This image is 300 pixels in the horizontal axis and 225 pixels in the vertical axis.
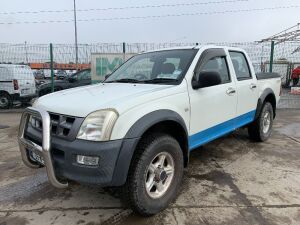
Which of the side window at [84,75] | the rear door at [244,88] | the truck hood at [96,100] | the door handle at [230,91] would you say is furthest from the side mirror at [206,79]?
the side window at [84,75]

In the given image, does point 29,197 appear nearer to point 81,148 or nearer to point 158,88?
point 81,148

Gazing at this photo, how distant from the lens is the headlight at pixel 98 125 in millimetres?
2734

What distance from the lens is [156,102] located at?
10.5 feet

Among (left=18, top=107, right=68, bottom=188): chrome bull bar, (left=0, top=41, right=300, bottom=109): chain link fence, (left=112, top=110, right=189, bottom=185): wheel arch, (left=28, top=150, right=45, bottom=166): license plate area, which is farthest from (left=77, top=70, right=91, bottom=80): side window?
(left=112, top=110, right=189, bottom=185): wheel arch

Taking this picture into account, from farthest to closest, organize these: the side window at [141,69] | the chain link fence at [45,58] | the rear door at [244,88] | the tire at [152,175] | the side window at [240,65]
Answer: the chain link fence at [45,58] < the side window at [240,65] < the rear door at [244,88] < the side window at [141,69] < the tire at [152,175]

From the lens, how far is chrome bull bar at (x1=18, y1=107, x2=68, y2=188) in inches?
112

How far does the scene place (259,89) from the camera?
5.54 metres

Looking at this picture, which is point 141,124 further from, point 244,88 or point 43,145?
point 244,88

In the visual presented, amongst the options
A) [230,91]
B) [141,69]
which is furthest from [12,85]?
[230,91]

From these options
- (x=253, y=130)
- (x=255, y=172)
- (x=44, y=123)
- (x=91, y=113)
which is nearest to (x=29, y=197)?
(x=44, y=123)

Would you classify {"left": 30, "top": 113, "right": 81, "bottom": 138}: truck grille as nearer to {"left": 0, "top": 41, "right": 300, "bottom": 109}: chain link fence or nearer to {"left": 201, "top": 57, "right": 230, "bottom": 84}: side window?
{"left": 201, "top": 57, "right": 230, "bottom": 84}: side window

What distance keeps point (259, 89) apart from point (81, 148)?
3905mm

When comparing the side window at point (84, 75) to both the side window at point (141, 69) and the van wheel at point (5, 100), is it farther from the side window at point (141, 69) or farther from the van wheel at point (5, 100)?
the side window at point (141, 69)

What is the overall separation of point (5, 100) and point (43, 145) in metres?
9.66
